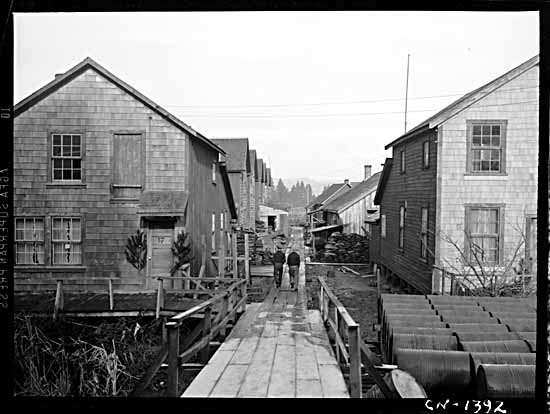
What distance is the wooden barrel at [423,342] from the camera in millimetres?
2256

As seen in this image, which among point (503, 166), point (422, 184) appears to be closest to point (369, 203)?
point (422, 184)

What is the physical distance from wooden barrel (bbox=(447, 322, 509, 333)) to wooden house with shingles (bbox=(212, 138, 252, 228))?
3.79 feet

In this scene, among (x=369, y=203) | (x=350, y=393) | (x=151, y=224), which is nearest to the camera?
(x=350, y=393)

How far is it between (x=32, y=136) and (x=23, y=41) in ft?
1.45

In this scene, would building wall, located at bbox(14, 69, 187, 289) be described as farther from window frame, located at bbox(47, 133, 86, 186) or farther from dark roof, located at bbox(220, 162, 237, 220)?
dark roof, located at bbox(220, 162, 237, 220)

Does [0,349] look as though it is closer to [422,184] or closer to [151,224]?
[151,224]

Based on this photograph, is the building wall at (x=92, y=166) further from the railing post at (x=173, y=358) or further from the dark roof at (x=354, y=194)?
the dark roof at (x=354, y=194)

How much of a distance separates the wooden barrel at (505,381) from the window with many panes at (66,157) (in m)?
2.02

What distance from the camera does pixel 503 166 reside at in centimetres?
227

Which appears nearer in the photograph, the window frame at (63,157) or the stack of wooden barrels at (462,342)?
the stack of wooden barrels at (462,342)

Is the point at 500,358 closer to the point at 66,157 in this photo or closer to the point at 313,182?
the point at 313,182

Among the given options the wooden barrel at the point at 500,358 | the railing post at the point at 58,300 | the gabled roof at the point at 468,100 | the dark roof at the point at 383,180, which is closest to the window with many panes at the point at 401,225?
the dark roof at the point at 383,180

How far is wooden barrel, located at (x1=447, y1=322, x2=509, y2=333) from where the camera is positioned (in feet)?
7.57

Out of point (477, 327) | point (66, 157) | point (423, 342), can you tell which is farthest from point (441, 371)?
point (66, 157)
